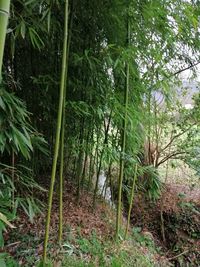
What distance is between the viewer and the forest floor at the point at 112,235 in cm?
198

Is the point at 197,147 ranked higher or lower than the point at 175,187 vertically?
higher

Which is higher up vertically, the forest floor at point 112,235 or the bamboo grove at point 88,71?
the bamboo grove at point 88,71

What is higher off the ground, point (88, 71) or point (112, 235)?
point (88, 71)

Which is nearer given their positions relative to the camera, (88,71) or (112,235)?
(88,71)

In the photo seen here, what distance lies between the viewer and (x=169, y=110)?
3711mm

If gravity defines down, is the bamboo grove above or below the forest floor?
above

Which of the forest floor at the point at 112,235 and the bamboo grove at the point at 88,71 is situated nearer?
the bamboo grove at the point at 88,71

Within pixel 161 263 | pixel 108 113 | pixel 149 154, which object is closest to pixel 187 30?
pixel 108 113

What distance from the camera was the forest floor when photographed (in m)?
1.98

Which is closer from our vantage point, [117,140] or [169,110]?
[117,140]

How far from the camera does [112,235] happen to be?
94.9 inches

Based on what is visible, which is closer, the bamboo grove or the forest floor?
the bamboo grove

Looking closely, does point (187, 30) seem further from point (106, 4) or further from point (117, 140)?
point (117, 140)

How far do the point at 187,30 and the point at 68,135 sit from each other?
123cm
